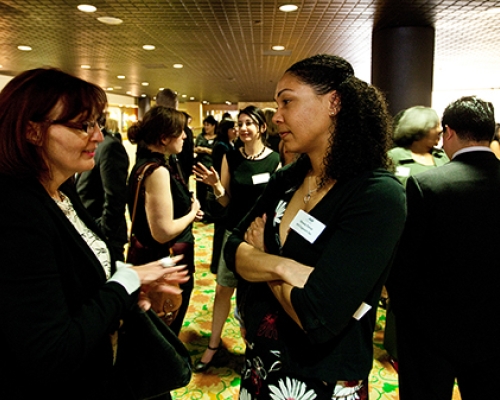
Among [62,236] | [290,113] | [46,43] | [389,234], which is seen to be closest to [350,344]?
[389,234]

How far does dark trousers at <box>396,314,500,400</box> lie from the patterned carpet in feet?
0.19

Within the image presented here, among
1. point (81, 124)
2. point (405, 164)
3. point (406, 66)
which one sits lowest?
point (405, 164)

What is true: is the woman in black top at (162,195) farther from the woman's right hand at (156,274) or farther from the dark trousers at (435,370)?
the dark trousers at (435,370)

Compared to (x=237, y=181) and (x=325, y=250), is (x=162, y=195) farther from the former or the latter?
(x=325, y=250)

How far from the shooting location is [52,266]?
85cm

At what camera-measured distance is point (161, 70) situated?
29.8 feet

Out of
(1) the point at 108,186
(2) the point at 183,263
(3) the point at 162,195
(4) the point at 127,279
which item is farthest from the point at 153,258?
(4) the point at 127,279

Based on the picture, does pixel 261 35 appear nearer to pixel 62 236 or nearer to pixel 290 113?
pixel 290 113

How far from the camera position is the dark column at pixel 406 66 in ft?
13.4

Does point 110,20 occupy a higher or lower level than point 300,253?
higher

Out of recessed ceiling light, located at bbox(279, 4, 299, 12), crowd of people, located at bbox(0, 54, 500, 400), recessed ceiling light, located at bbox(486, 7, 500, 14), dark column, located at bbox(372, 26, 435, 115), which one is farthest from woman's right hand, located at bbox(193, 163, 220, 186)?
recessed ceiling light, located at bbox(486, 7, 500, 14)

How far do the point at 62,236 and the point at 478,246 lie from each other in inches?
62.4

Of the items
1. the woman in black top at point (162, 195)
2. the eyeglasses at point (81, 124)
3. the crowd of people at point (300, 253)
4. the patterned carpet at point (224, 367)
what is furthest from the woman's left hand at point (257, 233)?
the patterned carpet at point (224, 367)

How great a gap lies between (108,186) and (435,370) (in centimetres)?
227
